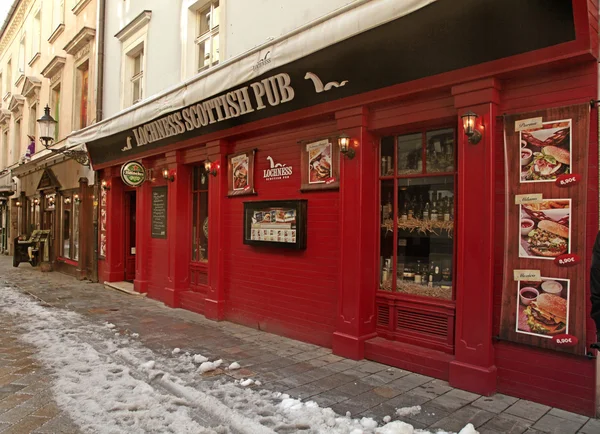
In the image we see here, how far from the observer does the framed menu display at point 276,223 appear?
6297mm

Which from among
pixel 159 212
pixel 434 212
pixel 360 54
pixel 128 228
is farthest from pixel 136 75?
pixel 434 212

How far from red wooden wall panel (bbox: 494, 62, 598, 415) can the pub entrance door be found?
9.97 m

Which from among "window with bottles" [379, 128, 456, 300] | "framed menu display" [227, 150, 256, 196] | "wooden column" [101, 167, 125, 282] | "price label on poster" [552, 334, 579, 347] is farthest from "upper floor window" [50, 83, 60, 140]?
"price label on poster" [552, 334, 579, 347]

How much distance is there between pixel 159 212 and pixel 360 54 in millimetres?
6347

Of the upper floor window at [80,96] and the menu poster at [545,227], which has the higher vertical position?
the upper floor window at [80,96]

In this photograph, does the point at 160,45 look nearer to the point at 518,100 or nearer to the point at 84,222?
the point at 84,222

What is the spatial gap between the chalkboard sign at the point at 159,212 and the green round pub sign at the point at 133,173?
15.0 inches

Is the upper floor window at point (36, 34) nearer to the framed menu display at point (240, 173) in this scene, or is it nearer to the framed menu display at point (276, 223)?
the framed menu display at point (240, 173)

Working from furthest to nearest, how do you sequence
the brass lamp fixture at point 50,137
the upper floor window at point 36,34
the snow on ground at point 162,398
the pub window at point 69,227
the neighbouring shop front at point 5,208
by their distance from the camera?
the neighbouring shop front at point 5,208 → the upper floor window at point 36,34 → the pub window at point 69,227 → the brass lamp fixture at point 50,137 → the snow on ground at point 162,398

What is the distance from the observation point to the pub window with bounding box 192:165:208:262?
349 inches

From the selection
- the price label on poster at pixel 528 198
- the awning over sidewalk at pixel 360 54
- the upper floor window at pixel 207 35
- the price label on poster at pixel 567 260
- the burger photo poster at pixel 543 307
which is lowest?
the burger photo poster at pixel 543 307

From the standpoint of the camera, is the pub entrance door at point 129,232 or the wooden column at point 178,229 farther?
the pub entrance door at point 129,232

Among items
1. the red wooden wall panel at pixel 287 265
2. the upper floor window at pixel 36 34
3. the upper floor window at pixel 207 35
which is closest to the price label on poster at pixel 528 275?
the red wooden wall panel at pixel 287 265

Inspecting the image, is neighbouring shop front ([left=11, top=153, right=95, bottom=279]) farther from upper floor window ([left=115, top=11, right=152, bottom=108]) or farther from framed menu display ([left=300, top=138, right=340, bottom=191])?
framed menu display ([left=300, top=138, right=340, bottom=191])
